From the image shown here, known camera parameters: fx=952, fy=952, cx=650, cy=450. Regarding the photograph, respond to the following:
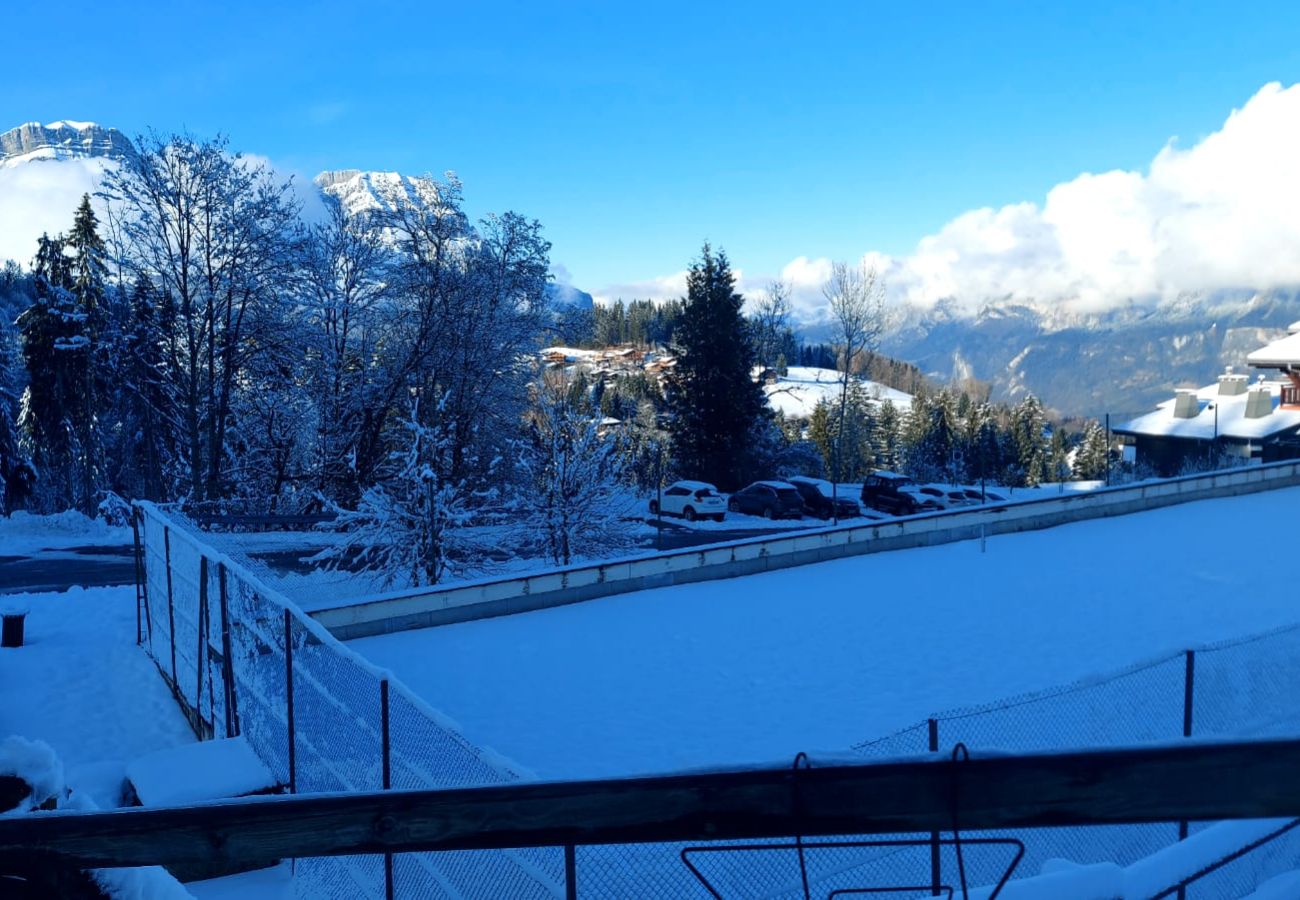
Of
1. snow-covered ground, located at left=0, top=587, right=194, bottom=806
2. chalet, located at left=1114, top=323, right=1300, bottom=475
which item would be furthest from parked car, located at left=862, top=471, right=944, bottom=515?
snow-covered ground, located at left=0, top=587, right=194, bottom=806

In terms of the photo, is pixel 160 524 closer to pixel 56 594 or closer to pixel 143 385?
pixel 56 594

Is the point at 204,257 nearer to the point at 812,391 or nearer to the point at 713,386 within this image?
the point at 713,386

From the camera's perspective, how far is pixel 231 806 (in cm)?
179

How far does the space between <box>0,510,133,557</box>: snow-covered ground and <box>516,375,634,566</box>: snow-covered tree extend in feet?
41.3

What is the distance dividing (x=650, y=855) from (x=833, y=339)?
58030 millimetres

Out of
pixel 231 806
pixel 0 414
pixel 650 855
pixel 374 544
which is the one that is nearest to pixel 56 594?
pixel 374 544

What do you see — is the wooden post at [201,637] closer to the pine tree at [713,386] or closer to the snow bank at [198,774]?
the snow bank at [198,774]

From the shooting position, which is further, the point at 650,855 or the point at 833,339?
the point at 833,339

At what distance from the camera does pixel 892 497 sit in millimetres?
41781

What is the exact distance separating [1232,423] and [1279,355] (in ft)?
26.1

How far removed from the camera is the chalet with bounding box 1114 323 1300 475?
163 feet

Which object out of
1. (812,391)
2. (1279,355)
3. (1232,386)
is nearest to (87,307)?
(1279,355)

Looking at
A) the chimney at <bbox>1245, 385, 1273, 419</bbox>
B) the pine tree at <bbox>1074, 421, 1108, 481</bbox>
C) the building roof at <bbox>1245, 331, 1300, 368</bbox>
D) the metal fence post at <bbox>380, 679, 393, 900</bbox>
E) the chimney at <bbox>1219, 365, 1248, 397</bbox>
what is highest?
the building roof at <bbox>1245, 331, 1300, 368</bbox>

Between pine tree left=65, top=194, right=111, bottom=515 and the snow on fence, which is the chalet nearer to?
the snow on fence
